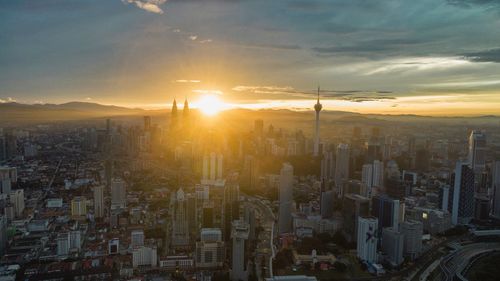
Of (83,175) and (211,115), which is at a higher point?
(211,115)

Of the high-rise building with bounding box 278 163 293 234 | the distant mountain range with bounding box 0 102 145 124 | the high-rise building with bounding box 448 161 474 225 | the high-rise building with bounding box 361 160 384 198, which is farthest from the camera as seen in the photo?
the high-rise building with bounding box 361 160 384 198

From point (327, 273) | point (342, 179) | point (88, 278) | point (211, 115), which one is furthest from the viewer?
point (211, 115)

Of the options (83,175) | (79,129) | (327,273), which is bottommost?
(327,273)

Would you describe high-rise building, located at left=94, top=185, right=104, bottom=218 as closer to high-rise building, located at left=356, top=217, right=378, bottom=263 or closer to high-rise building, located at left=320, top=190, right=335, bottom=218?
high-rise building, located at left=320, top=190, right=335, bottom=218

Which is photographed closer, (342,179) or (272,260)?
(272,260)

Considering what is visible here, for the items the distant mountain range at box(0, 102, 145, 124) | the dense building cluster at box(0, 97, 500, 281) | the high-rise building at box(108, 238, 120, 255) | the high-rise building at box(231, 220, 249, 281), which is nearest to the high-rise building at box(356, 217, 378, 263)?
the dense building cluster at box(0, 97, 500, 281)

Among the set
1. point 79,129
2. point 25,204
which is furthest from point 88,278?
point 79,129

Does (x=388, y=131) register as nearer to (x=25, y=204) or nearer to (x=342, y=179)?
(x=342, y=179)

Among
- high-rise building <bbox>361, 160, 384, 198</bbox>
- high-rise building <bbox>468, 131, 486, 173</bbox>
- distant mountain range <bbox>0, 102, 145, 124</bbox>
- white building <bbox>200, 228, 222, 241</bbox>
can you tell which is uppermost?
distant mountain range <bbox>0, 102, 145, 124</bbox>
